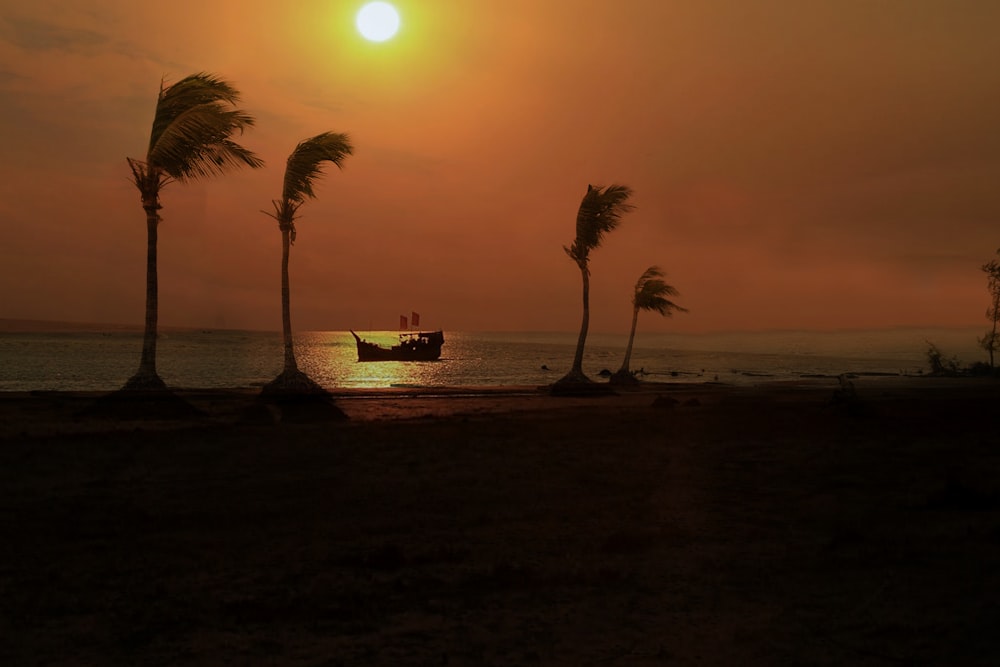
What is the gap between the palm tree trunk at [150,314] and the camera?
83.5 ft

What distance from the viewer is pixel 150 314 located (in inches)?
1062

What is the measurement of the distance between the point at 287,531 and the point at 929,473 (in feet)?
35.5

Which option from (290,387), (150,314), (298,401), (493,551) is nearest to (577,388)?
(290,387)

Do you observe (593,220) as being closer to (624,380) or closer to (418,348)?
(624,380)

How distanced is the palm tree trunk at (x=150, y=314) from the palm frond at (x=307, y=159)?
715 centimetres

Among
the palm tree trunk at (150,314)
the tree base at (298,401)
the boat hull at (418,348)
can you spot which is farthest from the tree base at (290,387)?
the boat hull at (418,348)

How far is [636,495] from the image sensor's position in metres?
12.0

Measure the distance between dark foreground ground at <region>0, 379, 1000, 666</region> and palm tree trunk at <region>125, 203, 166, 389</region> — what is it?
25.0ft

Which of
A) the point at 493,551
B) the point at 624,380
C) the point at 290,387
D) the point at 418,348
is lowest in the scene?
the point at 493,551

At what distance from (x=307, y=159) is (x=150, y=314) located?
373 inches

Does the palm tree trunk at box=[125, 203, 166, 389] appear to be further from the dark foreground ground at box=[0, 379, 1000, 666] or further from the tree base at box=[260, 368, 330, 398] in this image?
the dark foreground ground at box=[0, 379, 1000, 666]

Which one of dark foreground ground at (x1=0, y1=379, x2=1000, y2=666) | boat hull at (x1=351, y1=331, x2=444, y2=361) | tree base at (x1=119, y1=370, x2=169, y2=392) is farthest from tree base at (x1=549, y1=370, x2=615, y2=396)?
Answer: boat hull at (x1=351, y1=331, x2=444, y2=361)

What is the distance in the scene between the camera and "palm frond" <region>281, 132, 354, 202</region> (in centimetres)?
3269

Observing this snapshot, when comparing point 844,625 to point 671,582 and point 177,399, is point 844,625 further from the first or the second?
point 177,399
